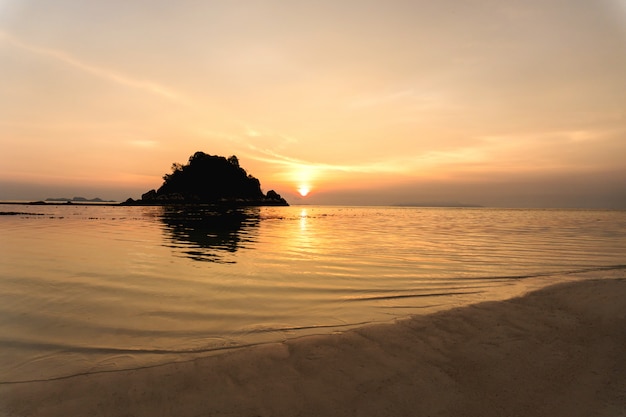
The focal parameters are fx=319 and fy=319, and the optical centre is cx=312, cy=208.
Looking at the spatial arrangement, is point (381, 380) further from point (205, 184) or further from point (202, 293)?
point (205, 184)

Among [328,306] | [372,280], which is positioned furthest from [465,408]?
[372,280]

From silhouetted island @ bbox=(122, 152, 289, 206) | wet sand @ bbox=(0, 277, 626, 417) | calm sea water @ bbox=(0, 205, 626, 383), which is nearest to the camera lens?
wet sand @ bbox=(0, 277, 626, 417)

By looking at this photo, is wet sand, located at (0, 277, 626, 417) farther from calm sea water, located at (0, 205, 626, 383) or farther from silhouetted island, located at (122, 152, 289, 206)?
silhouetted island, located at (122, 152, 289, 206)

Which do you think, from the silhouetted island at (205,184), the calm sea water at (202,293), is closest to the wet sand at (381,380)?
the calm sea water at (202,293)

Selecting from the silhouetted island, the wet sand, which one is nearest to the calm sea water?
the wet sand

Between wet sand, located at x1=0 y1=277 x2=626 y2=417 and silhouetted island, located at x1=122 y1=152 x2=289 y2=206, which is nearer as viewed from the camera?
wet sand, located at x1=0 y1=277 x2=626 y2=417

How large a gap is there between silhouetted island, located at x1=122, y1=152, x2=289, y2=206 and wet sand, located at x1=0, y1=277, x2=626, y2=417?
16081 centimetres

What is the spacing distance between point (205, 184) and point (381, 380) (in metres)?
178

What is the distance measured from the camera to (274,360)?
4.77 meters

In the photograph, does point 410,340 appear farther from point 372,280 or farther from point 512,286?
point 512,286

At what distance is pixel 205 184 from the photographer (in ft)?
563

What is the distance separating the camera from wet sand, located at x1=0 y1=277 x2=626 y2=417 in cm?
368

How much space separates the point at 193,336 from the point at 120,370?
141cm

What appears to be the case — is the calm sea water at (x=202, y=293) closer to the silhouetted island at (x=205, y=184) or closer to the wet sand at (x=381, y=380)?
the wet sand at (x=381, y=380)
